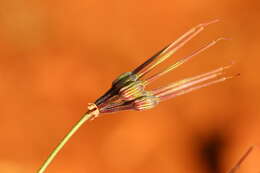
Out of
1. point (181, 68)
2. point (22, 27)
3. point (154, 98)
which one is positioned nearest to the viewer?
point (154, 98)

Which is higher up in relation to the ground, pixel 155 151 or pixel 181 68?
pixel 181 68

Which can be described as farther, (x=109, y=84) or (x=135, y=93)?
(x=109, y=84)

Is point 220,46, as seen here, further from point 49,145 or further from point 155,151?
point 49,145

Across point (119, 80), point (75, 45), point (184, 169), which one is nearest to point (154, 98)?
point (119, 80)

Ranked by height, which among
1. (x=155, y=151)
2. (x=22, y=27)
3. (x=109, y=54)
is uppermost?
(x=22, y=27)

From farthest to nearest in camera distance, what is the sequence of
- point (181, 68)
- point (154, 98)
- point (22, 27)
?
point (181, 68)
point (22, 27)
point (154, 98)

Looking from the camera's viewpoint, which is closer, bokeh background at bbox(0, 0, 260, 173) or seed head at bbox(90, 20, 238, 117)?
seed head at bbox(90, 20, 238, 117)

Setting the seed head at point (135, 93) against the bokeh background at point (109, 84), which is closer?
the seed head at point (135, 93)

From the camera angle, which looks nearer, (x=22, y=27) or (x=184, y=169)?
(x=22, y=27)
